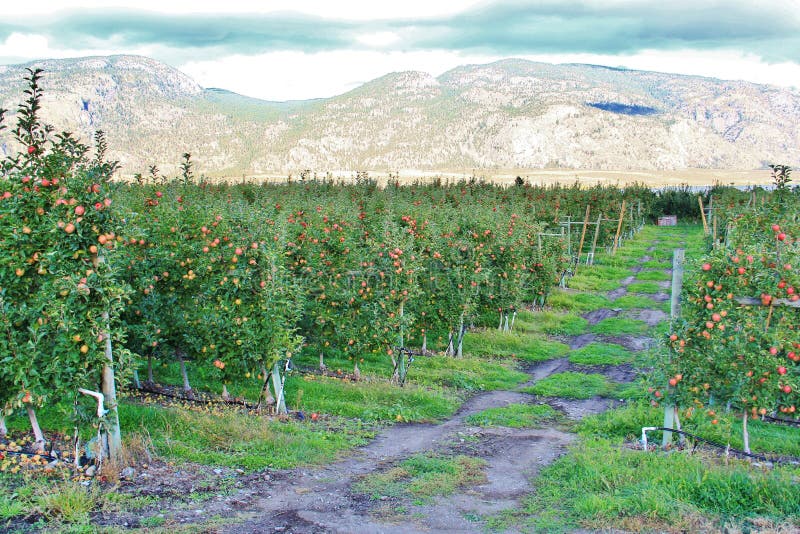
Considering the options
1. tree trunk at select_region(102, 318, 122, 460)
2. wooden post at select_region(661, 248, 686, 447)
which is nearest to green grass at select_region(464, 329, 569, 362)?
wooden post at select_region(661, 248, 686, 447)

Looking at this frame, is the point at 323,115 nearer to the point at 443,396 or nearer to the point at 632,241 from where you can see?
the point at 632,241

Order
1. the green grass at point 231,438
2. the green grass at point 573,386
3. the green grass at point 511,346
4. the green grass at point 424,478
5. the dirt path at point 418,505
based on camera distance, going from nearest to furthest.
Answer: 1. the dirt path at point 418,505
2. the green grass at point 424,478
3. the green grass at point 231,438
4. the green grass at point 573,386
5. the green grass at point 511,346

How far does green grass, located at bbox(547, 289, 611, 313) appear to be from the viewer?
2205 cm

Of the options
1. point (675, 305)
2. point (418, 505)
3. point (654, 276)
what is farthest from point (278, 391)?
point (654, 276)

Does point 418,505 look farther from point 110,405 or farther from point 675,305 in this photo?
point 675,305

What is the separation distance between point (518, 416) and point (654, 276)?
63.0 feet

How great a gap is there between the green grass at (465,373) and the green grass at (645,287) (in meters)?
11.1

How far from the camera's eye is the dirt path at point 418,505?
6.61 m

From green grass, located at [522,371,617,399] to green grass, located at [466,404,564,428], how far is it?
1.10 m

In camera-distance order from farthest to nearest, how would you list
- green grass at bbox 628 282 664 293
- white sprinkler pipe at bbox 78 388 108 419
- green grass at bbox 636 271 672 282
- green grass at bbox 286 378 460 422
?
1. green grass at bbox 636 271 672 282
2. green grass at bbox 628 282 664 293
3. green grass at bbox 286 378 460 422
4. white sprinkler pipe at bbox 78 388 108 419

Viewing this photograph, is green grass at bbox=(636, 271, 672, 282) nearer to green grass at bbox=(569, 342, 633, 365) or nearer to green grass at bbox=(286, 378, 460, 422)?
green grass at bbox=(569, 342, 633, 365)

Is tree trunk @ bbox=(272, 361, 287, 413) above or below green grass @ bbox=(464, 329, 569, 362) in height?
above

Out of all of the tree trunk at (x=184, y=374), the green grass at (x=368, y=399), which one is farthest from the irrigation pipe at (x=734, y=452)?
the tree trunk at (x=184, y=374)

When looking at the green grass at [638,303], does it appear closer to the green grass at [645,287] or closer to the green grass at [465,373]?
the green grass at [645,287]
